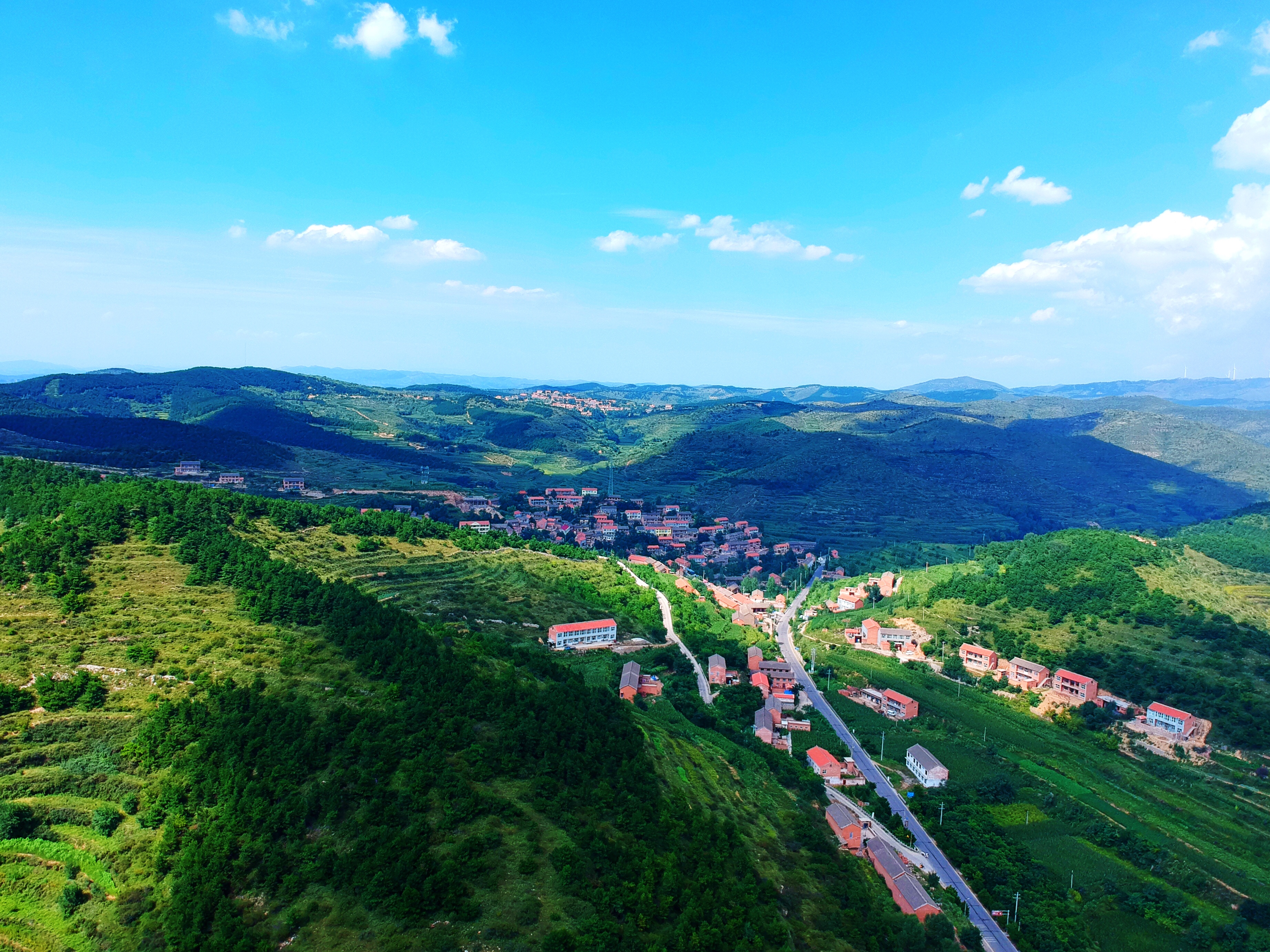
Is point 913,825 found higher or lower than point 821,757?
lower

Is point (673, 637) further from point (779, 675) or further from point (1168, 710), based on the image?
point (1168, 710)

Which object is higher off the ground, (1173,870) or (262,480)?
(262,480)

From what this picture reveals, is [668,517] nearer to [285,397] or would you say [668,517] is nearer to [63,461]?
[63,461]

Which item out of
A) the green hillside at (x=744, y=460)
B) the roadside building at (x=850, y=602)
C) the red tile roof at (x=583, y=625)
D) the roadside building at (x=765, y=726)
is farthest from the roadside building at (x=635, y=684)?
the green hillside at (x=744, y=460)

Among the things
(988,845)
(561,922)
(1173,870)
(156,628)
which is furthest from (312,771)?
(1173,870)

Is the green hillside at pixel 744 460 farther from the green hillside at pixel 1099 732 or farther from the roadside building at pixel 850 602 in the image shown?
the green hillside at pixel 1099 732

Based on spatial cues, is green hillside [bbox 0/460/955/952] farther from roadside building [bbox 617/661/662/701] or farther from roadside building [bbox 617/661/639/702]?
roadside building [bbox 617/661/662/701]

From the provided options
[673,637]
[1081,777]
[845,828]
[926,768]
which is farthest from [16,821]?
[1081,777]
